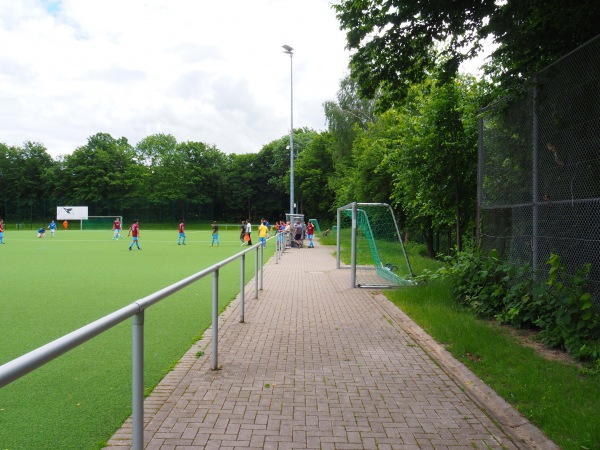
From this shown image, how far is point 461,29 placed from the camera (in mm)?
7578

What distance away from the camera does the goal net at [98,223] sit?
208 ft

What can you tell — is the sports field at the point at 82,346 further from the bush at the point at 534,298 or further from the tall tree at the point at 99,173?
the tall tree at the point at 99,173

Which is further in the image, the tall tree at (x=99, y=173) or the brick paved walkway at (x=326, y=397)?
the tall tree at (x=99, y=173)

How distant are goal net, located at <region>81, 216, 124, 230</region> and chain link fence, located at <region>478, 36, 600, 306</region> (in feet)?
197

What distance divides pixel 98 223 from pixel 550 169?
64.6 meters

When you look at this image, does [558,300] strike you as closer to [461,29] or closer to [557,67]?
[557,67]

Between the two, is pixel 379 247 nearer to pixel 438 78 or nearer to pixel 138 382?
pixel 438 78

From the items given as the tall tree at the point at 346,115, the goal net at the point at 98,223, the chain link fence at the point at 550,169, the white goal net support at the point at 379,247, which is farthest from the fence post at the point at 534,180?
the goal net at the point at 98,223

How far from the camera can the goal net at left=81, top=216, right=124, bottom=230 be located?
63.3 m

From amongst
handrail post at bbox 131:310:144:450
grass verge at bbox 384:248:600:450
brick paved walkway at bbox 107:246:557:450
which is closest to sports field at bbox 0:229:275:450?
brick paved walkway at bbox 107:246:557:450

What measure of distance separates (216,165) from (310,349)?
80622 millimetres

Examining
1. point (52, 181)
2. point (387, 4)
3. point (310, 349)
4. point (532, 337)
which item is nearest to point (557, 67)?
point (387, 4)

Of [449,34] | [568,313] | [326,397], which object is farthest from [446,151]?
[326,397]

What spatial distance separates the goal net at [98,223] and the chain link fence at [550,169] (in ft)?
197
